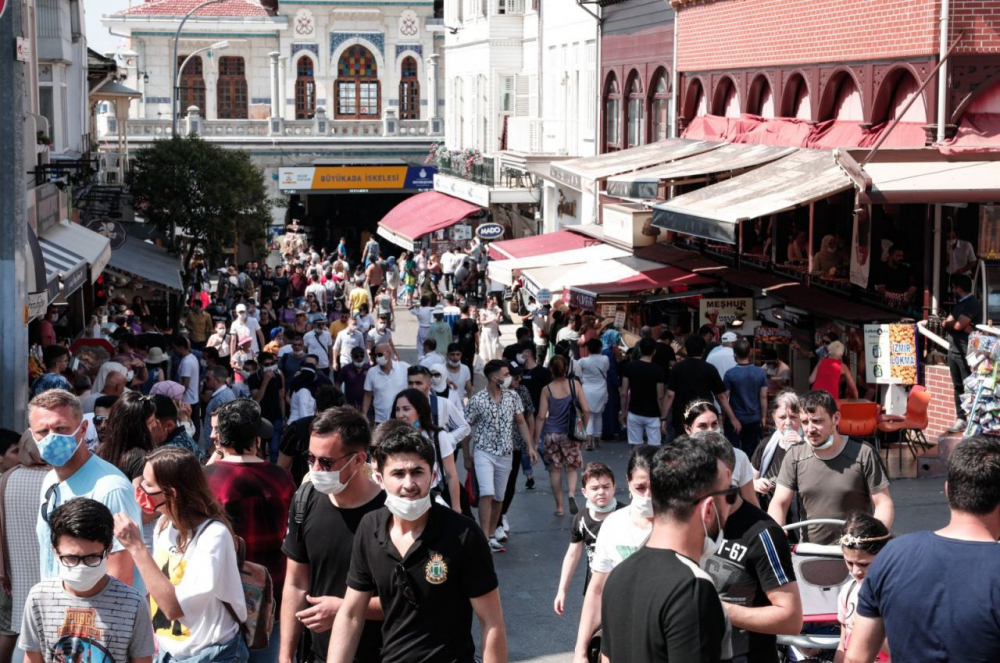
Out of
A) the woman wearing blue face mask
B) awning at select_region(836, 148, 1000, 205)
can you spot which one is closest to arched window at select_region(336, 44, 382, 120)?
awning at select_region(836, 148, 1000, 205)

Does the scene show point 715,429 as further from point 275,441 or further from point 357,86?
point 357,86

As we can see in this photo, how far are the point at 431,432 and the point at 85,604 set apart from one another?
4.32 metres

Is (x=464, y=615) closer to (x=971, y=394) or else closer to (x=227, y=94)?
(x=971, y=394)

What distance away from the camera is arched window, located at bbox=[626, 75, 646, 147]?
90.4 feet

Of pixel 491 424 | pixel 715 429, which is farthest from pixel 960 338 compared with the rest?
pixel 715 429

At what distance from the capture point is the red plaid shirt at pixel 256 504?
681 cm

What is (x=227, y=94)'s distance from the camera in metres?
52.5

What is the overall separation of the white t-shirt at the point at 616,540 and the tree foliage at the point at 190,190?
24676mm

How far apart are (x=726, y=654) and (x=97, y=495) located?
119 inches

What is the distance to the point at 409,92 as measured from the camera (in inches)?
2080

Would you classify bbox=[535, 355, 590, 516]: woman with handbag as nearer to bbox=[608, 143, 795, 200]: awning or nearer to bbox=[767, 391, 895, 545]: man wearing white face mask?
bbox=[767, 391, 895, 545]: man wearing white face mask

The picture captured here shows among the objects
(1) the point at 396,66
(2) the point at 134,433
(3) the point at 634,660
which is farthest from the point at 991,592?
(1) the point at 396,66

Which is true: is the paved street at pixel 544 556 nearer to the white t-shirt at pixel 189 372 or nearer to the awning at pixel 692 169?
the white t-shirt at pixel 189 372

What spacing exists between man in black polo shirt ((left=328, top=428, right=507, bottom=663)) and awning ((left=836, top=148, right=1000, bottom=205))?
33.6 ft
